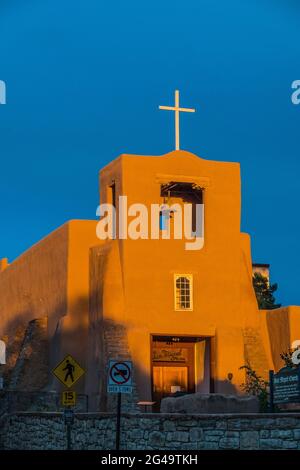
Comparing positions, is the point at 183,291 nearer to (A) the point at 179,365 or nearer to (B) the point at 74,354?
(A) the point at 179,365

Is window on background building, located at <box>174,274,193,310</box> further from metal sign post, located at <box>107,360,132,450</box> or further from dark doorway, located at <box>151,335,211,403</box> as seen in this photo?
metal sign post, located at <box>107,360,132,450</box>

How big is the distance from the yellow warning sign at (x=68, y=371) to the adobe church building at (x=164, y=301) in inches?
347

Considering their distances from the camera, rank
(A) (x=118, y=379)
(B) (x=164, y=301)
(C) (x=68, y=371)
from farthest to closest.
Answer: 1. (B) (x=164, y=301)
2. (C) (x=68, y=371)
3. (A) (x=118, y=379)

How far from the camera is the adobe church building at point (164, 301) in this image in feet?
115

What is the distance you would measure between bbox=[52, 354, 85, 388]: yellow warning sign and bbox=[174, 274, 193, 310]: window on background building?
11.5 meters

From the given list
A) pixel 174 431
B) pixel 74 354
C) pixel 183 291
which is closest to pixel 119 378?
pixel 174 431

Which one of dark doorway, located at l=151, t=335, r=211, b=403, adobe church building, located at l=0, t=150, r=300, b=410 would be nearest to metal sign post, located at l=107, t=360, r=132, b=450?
adobe church building, located at l=0, t=150, r=300, b=410

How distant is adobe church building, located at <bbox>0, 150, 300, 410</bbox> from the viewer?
35.2m

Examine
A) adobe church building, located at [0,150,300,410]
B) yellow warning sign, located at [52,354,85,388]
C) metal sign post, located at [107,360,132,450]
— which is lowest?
A: metal sign post, located at [107,360,132,450]

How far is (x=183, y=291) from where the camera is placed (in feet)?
118

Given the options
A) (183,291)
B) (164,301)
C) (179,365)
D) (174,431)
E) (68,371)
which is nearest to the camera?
(174,431)

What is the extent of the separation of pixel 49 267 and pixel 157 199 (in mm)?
7158

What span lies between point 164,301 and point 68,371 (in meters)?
11.3
